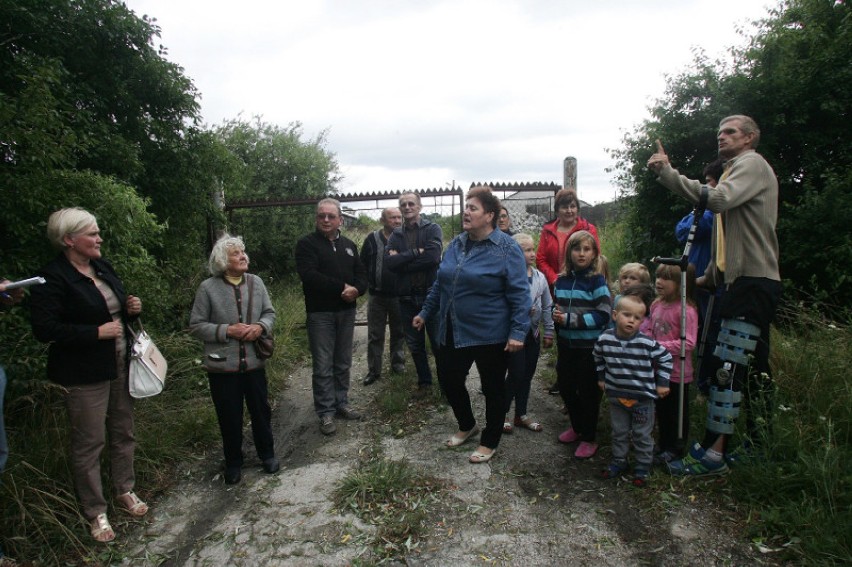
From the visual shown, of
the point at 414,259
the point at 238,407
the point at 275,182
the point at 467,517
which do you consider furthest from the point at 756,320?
the point at 275,182

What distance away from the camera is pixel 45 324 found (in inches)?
107

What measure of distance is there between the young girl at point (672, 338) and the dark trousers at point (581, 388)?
0.44 meters

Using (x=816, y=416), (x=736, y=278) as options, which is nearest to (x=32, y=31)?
(x=736, y=278)

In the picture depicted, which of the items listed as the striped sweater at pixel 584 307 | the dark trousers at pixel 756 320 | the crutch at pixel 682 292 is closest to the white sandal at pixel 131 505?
the striped sweater at pixel 584 307

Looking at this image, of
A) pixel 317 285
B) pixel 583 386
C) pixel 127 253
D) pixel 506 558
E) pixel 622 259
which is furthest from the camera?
pixel 622 259

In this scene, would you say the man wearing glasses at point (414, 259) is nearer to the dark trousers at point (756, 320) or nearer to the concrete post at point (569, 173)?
the dark trousers at point (756, 320)

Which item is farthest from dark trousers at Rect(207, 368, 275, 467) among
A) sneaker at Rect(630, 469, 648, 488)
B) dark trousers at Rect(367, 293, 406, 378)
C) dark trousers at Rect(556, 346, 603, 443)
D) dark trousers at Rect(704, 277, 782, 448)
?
dark trousers at Rect(704, 277, 782, 448)

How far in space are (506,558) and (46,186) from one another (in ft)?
14.0

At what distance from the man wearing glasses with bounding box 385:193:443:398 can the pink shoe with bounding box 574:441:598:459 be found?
176cm

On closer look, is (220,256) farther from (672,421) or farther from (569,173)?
(569,173)

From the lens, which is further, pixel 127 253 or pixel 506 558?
pixel 127 253

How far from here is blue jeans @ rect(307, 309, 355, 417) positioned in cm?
444

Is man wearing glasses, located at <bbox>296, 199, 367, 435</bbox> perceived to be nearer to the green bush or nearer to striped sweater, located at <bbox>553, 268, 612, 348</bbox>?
striped sweater, located at <bbox>553, 268, 612, 348</bbox>

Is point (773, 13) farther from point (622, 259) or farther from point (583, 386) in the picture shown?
point (583, 386)
